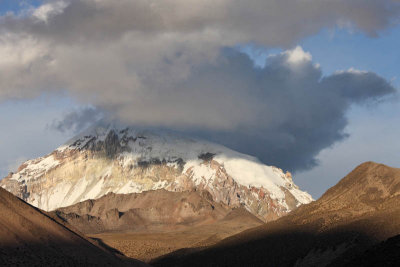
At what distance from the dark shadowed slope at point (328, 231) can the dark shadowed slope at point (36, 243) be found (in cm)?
3416

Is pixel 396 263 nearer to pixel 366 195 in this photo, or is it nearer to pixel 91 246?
pixel 91 246

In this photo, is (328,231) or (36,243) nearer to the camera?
(36,243)

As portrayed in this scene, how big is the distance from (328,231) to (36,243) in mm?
57457

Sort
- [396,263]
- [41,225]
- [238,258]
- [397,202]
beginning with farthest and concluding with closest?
[238,258] < [397,202] < [41,225] < [396,263]

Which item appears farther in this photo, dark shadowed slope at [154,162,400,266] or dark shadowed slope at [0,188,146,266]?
dark shadowed slope at [154,162,400,266]

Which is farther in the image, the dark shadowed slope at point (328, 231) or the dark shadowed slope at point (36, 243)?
the dark shadowed slope at point (328, 231)

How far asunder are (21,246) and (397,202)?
238 feet

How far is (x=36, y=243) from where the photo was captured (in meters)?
97.9

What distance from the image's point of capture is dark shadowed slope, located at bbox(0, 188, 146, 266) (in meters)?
91.6

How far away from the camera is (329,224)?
137625 mm

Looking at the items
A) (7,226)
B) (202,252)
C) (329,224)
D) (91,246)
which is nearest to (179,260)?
(202,252)

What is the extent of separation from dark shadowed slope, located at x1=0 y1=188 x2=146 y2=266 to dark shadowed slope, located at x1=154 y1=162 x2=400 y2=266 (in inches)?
1345

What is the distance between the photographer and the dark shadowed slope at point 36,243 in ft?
300

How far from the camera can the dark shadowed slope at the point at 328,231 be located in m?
122
